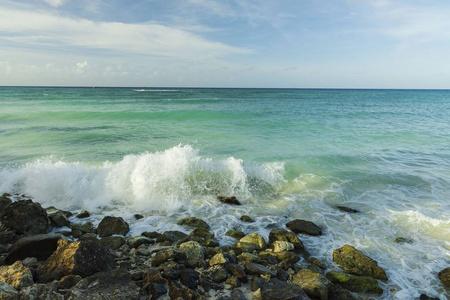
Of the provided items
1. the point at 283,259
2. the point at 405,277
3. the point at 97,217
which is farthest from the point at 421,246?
the point at 97,217

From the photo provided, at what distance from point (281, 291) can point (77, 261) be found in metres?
3.20

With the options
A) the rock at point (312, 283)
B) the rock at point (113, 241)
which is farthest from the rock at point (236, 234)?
the rock at point (113, 241)

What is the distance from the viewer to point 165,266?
191 inches

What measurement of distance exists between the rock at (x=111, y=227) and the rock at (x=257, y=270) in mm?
3208

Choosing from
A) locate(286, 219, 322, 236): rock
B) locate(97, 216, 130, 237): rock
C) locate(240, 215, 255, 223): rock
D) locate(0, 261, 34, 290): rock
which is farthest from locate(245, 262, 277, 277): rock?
locate(0, 261, 34, 290): rock

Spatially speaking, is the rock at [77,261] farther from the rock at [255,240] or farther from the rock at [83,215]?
the rock at [83,215]

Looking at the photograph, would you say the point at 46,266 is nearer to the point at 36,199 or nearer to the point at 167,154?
the point at 36,199

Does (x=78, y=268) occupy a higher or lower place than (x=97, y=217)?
higher

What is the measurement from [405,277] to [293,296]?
104 inches

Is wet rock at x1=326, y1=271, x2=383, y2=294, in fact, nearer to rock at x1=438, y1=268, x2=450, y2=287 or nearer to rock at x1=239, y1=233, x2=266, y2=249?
rock at x1=438, y1=268, x2=450, y2=287

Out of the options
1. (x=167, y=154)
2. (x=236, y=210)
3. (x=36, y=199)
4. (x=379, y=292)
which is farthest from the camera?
(x=167, y=154)

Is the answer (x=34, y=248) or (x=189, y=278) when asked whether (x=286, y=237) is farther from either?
(x=34, y=248)

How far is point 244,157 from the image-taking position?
13688 millimetres

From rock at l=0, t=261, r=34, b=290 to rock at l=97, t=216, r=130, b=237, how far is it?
225 cm
